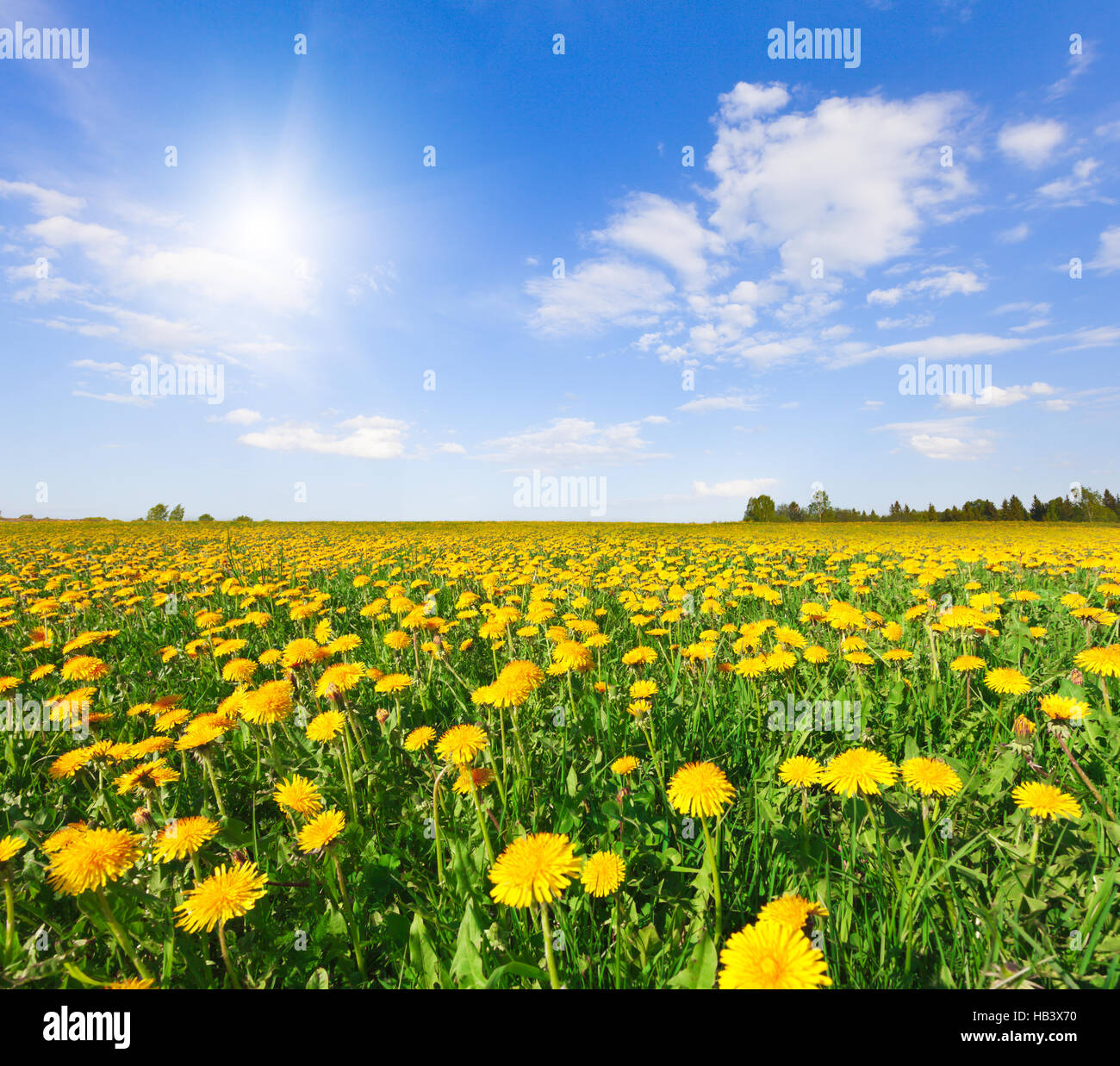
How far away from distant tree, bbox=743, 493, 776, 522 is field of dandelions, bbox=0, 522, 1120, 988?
73680 mm

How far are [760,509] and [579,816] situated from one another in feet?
260

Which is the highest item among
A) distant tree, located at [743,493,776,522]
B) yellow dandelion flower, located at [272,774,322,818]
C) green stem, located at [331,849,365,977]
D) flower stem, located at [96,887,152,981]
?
distant tree, located at [743,493,776,522]

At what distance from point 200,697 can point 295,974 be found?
2495 millimetres

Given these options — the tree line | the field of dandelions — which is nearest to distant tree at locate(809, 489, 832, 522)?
the tree line

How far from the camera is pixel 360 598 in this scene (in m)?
6.33

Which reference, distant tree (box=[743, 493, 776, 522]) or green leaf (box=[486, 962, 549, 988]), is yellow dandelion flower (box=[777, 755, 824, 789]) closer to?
green leaf (box=[486, 962, 549, 988])

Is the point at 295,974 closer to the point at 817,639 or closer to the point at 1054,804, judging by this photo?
the point at 1054,804

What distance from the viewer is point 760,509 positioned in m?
75.0

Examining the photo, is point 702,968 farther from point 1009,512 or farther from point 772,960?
point 1009,512

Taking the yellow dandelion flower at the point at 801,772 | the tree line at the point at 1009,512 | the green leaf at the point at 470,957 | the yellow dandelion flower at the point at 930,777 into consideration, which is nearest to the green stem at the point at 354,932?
the green leaf at the point at 470,957

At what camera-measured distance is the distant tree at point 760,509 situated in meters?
73.8

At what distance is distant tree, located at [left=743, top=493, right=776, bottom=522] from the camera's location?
242 feet

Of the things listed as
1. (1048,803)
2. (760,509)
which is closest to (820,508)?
(760,509)

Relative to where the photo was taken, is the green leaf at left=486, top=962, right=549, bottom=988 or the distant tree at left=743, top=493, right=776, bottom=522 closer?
the green leaf at left=486, top=962, right=549, bottom=988
